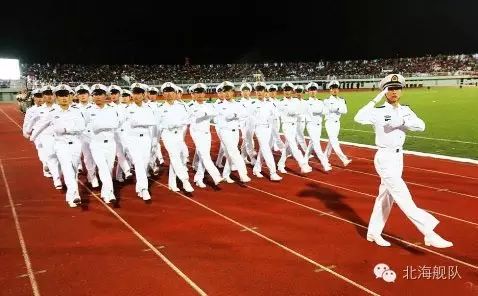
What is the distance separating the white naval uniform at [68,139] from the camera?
7927mm

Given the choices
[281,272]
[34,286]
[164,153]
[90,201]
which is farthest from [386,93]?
[164,153]

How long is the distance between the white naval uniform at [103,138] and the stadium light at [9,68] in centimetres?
4526

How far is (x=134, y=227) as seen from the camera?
6863 millimetres

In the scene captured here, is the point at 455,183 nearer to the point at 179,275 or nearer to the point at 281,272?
the point at 281,272

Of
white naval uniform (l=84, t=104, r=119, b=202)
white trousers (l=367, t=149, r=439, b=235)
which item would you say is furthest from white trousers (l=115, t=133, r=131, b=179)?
white trousers (l=367, t=149, r=439, b=235)

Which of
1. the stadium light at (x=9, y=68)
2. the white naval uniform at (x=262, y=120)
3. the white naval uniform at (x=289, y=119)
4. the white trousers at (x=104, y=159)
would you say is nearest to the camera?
the white trousers at (x=104, y=159)

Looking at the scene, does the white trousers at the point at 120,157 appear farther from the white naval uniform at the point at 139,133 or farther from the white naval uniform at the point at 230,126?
the white naval uniform at the point at 230,126

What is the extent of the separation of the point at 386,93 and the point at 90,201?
5.65 meters

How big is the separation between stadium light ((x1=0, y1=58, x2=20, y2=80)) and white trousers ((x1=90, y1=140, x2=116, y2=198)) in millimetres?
45704

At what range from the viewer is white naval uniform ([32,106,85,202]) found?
793 cm

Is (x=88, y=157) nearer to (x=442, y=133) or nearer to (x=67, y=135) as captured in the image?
(x=67, y=135)

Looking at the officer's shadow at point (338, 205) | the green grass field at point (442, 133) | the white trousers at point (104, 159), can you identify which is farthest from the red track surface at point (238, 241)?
the green grass field at point (442, 133)

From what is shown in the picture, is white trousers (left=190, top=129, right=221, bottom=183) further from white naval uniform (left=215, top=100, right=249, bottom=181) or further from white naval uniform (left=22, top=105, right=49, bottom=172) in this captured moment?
white naval uniform (left=22, top=105, right=49, bottom=172)

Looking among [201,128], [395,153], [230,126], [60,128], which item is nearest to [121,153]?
[201,128]
